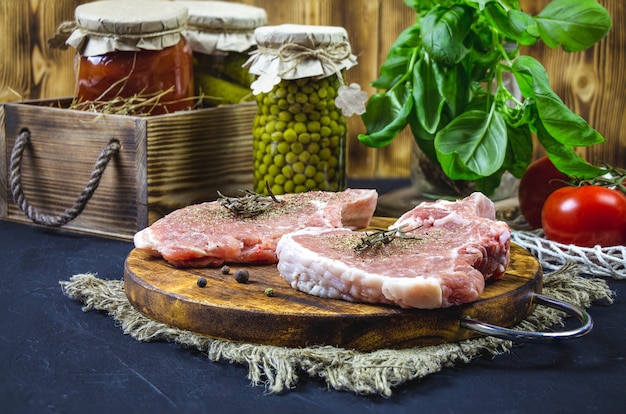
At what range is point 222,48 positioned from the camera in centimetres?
209

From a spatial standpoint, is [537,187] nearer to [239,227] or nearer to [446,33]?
[446,33]

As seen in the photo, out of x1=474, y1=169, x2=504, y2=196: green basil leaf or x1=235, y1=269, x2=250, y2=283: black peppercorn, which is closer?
x1=235, y1=269, x2=250, y2=283: black peppercorn

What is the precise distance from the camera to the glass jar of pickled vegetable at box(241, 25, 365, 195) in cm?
186

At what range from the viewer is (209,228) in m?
1.53

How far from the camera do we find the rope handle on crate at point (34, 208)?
6.14 feet

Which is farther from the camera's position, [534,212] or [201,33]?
[201,33]

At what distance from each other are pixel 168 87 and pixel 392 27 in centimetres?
94

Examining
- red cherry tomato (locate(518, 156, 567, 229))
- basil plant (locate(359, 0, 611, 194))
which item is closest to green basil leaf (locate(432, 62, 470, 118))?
basil plant (locate(359, 0, 611, 194))

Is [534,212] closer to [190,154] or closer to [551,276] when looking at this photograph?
[551,276]

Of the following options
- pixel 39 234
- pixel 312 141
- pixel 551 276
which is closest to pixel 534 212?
pixel 551 276

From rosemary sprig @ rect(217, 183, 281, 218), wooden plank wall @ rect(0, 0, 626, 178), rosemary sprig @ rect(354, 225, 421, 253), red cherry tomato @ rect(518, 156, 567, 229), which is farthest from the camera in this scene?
wooden plank wall @ rect(0, 0, 626, 178)

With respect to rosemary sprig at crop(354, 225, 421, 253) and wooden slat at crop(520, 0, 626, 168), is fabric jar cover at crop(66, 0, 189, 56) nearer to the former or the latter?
rosemary sprig at crop(354, 225, 421, 253)

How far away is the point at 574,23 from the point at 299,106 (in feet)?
2.05

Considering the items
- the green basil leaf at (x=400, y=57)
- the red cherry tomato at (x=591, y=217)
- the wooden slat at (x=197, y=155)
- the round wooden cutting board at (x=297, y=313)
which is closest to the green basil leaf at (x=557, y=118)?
the red cherry tomato at (x=591, y=217)
